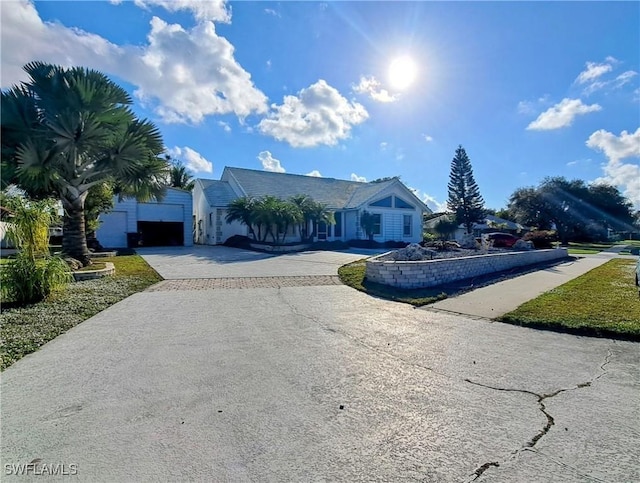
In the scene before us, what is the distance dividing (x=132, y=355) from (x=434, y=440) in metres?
3.66

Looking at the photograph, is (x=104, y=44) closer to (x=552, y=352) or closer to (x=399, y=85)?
(x=399, y=85)

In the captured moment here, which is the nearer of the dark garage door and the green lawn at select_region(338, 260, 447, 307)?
the green lawn at select_region(338, 260, 447, 307)

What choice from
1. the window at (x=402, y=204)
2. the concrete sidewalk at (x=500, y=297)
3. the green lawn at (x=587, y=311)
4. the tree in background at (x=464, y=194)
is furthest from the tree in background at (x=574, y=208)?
the green lawn at (x=587, y=311)

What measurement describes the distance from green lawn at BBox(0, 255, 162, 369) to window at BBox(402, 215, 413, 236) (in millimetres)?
22798

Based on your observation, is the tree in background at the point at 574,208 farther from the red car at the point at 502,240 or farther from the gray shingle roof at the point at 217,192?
the gray shingle roof at the point at 217,192

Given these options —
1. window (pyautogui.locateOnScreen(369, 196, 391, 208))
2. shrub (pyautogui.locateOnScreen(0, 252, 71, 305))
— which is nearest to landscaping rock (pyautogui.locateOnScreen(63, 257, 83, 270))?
shrub (pyautogui.locateOnScreen(0, 252, 71, 305))

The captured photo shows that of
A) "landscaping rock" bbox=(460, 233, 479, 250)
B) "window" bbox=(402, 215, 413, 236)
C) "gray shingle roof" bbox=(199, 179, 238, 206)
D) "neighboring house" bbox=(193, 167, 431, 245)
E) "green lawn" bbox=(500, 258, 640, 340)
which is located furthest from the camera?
"window" bbox=(402, 215, 413, 236)

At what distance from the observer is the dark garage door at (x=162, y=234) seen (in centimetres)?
2584

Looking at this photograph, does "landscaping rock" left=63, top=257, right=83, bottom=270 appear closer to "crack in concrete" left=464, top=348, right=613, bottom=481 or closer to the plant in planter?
the plant in planter

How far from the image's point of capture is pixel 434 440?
2.55m

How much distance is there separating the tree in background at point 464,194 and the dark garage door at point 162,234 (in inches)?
1306

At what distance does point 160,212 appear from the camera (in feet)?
82.1

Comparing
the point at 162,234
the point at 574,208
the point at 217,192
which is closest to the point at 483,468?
the point at 217,192

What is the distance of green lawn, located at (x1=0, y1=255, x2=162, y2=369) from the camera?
457cm
